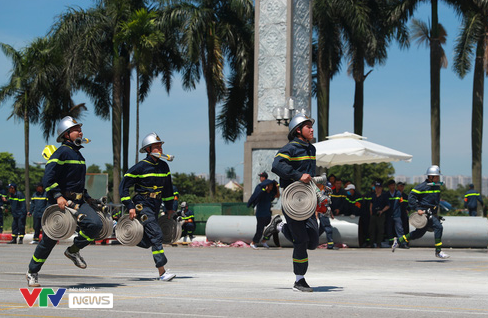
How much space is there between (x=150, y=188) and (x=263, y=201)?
10188 mm

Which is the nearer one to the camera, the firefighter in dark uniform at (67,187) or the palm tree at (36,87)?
the firefighter in dark uniform at (67,187)

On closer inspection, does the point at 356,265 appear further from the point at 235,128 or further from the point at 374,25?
the point at 235,128

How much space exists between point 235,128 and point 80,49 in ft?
35.5

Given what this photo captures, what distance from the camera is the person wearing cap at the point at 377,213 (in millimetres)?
23688

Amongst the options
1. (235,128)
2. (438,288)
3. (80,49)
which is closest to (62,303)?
(438,288)

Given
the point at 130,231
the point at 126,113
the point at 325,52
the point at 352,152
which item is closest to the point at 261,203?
the point at 352,152

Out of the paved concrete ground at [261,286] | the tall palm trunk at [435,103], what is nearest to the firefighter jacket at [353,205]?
the paved concrete ground at [261,286]

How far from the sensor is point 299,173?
10.2 m

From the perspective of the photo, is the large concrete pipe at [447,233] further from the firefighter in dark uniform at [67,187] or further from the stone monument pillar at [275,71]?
the firefighter in dark uniform at [67,187]

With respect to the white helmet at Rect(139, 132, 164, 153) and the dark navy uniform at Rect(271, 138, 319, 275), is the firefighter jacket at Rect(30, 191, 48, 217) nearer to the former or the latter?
the white helmet at Rect(139, 132, 164, 153)

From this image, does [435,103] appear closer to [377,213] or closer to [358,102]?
[358,102]

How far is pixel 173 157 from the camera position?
12367 mm

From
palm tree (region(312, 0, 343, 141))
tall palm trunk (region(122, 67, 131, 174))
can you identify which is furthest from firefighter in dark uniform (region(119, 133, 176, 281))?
tall palm trunk (region(122, 67, 131, 174))

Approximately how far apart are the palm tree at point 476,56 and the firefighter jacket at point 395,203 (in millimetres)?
17847
